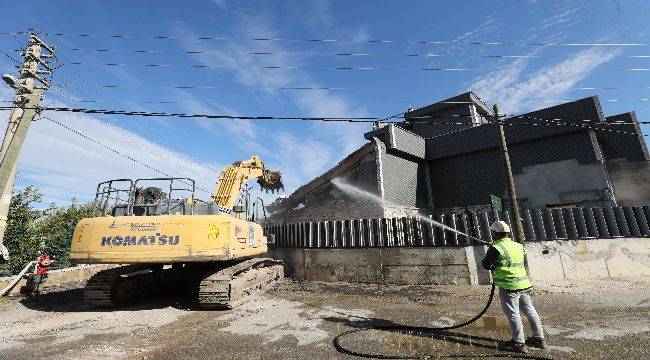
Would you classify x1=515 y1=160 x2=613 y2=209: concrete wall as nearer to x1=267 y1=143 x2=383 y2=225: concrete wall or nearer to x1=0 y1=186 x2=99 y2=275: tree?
x1=267 y1=143 x2=383 y2=225: concrete wall

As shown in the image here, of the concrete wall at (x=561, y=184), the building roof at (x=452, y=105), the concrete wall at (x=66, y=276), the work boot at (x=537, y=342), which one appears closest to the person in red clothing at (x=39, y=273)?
the concrete wall at (x=66, y=276)

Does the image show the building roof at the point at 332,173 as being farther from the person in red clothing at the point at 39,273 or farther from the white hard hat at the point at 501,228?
the person in red clothing at the point at 39,273

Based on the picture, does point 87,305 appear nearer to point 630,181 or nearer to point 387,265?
point 387,265

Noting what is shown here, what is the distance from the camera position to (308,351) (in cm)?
477

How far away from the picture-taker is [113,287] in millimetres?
8234

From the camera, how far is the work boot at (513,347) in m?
4.46

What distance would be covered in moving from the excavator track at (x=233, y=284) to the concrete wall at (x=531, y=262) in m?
3.68

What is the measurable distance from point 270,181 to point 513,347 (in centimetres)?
1250

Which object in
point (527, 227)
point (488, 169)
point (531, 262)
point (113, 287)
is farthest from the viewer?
point (488, 169)

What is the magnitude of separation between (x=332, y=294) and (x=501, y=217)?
6896mm

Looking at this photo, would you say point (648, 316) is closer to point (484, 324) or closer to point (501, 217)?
point (484, 324)

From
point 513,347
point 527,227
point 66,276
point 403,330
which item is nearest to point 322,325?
point 403,330

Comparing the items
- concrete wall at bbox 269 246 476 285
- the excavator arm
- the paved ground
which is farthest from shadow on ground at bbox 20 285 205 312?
concrete wall at bbox 269 246 476 285

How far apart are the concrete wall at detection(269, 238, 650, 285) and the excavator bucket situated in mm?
6532
